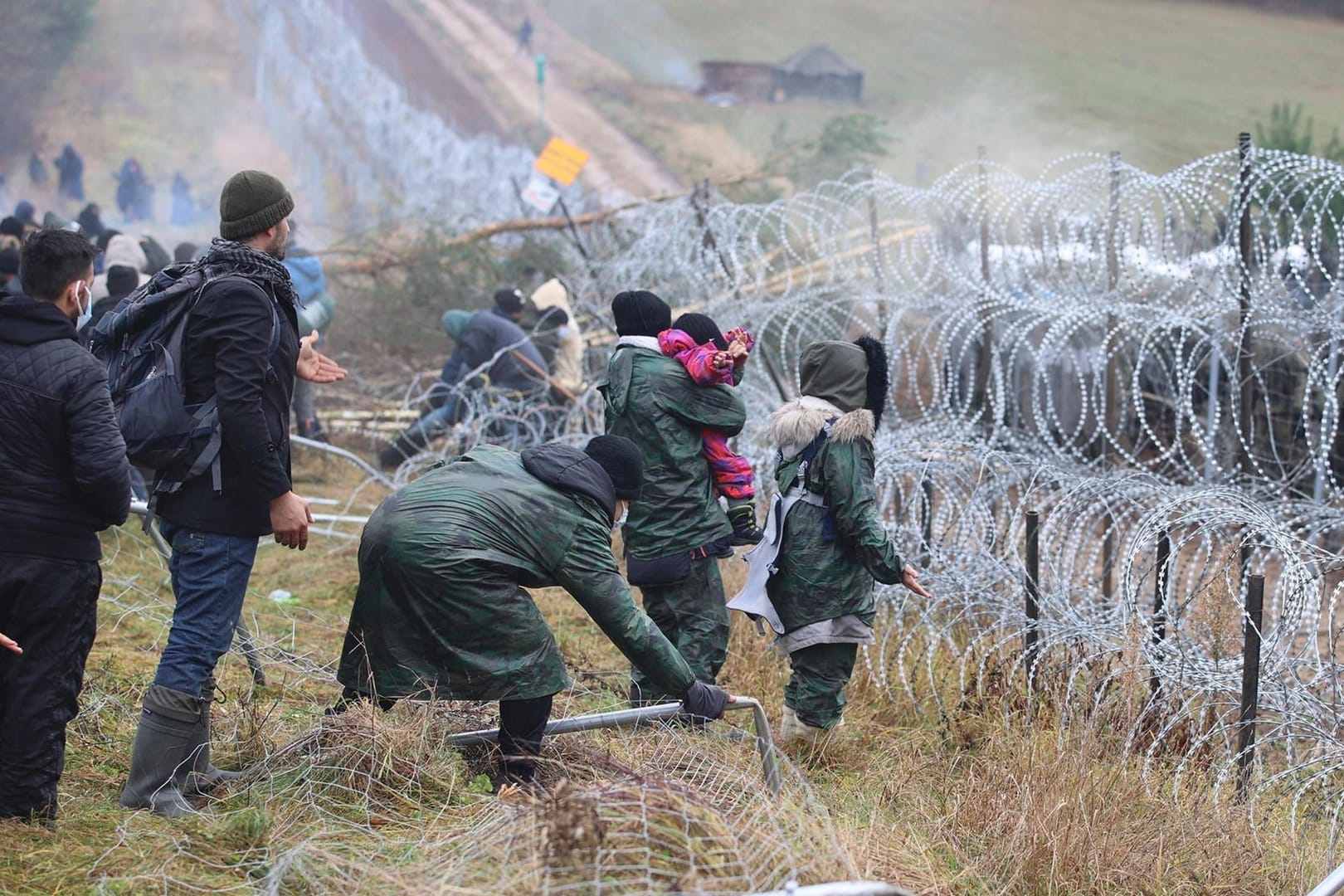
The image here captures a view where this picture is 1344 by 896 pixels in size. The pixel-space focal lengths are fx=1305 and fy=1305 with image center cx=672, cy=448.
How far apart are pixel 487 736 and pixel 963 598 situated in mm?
2327

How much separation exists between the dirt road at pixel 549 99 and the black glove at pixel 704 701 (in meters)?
25.5

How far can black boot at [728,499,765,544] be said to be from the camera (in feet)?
15.9

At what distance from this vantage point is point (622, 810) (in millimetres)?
2818

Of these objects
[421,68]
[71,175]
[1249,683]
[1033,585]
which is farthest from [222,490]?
[421,68]

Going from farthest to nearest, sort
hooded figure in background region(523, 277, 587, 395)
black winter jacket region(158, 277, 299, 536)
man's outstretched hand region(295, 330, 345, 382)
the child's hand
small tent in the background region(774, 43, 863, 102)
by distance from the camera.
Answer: small tent in the background region(774, 43, 863, 102), hooded figure in background region(523, 277, 587, 395), the child's hand, man's outstretched hand region(295, 330, 345, 382), black winter jacket region(158, 277, 299, 536)

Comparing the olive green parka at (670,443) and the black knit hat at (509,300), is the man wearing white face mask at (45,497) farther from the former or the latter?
the black knit hat at (509,300)

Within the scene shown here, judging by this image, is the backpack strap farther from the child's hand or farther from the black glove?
the black glove

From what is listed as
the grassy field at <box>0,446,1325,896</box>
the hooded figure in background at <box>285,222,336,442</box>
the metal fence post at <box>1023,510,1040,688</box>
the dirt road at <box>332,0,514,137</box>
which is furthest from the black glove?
the dirt road at <box>332,0,514,137</box>

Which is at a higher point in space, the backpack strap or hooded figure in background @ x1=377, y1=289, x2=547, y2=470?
the backpack strap

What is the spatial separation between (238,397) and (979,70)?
1272 inches

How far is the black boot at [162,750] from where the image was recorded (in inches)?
136

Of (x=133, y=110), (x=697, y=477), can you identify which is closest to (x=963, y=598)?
(x=697, y=477)

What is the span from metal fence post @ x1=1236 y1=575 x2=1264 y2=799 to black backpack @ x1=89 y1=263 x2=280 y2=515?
3073 millimetres

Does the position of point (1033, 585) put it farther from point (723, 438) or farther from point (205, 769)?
point (205, 769)
